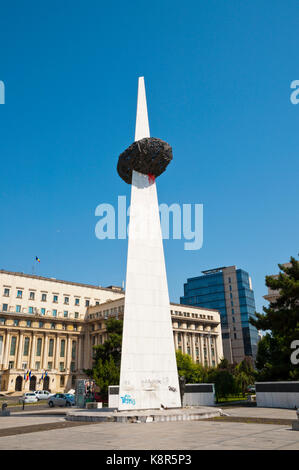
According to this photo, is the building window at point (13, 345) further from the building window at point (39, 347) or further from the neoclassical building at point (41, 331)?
the building window at point (39, 347)

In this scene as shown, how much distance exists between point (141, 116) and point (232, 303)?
96.3m

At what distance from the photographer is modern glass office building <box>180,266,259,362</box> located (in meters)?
108

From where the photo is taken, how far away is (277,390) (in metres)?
22.6

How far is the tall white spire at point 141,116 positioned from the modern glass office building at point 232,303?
305ft

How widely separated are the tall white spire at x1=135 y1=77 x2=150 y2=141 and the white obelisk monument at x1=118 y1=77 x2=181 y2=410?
3689 mm

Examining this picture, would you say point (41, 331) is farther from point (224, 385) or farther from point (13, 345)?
point (224, 385)

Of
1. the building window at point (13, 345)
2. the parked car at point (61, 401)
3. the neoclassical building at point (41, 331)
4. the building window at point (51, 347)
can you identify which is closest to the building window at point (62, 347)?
the neoclassical building at point (41, 331)

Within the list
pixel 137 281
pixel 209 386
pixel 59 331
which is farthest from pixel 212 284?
pixel 137 281

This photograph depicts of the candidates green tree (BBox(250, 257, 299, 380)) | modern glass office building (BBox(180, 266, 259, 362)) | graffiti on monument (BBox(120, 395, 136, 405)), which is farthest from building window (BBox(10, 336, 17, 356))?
graffiti on monument (BBox(120, 395, 136, 405))

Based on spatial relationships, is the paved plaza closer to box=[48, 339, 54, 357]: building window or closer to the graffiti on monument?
the graffiti on monument

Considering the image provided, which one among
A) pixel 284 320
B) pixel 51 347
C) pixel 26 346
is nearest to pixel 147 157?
pixel 284 320

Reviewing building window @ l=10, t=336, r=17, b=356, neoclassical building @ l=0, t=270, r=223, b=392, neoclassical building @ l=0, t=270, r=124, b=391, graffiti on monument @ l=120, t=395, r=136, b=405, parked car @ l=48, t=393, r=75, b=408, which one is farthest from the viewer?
building window @ l=10, t=336, r=17, b=356

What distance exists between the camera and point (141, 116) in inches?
995

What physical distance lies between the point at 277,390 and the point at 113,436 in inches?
576
